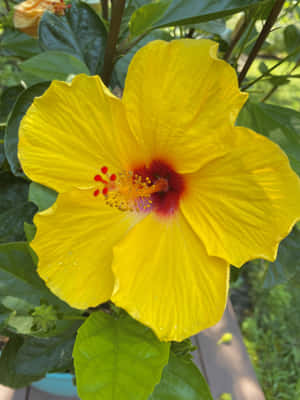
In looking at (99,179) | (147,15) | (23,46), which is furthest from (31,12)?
(99,179)

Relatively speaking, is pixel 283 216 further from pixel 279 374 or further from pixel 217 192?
pixel 279 374

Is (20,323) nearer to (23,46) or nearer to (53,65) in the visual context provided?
(53,65)

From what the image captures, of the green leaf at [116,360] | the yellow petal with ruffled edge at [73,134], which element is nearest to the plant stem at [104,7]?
the yellow petal with ruffled edge at [73,134]

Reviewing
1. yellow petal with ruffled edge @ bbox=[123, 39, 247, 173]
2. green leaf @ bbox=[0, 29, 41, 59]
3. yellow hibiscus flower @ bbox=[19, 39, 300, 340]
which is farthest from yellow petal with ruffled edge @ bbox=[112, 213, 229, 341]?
green leaf @ bbox=[0, 29, 41, 59]

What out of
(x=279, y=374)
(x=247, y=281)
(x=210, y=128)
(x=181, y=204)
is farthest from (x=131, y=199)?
(x=247, y=281)

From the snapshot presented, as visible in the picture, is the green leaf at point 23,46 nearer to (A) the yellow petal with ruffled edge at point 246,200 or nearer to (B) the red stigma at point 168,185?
(B) the red stigma at point 168,185

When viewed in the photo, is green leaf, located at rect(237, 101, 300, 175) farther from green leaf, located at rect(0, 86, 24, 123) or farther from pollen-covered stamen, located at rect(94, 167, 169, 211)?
green leaf, located at rect(0, 86, 24, 123)
